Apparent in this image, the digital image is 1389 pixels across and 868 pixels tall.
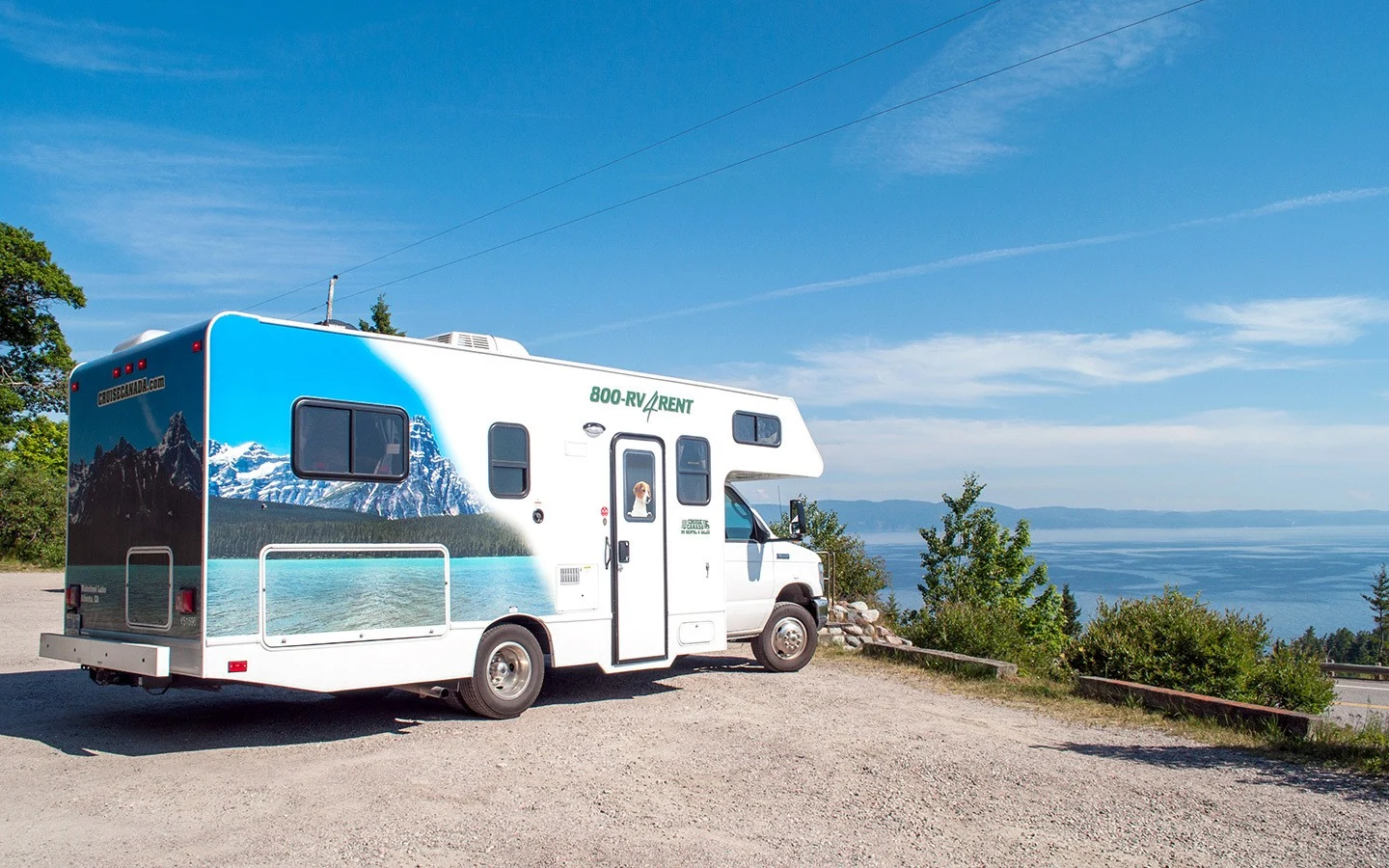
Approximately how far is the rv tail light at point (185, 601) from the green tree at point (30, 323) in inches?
1360

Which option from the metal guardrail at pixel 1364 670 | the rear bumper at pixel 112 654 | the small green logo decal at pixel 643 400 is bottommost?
the metal guardrail at pixel 1364 670

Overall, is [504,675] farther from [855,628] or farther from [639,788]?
[855,628]

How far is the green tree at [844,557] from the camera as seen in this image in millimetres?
20578

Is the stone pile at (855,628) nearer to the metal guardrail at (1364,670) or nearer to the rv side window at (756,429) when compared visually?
the rv side window at (756,429)

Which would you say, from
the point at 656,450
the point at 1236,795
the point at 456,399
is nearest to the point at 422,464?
the point at 456,399

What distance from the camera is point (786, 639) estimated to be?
40.1ft

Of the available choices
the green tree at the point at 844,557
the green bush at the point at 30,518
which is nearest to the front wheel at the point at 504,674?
the green tree at the point at 844,557

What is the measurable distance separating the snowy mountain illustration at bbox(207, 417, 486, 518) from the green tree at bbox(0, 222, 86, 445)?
34.4 metres

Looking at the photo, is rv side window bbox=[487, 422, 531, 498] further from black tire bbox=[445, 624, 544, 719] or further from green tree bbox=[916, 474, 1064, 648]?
green tree bbox=[916, 474, 1064, 648]

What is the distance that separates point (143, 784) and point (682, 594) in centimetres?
516

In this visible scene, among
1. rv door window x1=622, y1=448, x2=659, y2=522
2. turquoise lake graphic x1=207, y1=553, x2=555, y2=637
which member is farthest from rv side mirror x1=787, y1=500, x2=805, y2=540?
turquoise lake graphic x1=207, y1=553, x2=555, y2=637

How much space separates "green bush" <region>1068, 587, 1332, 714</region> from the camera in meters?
10.7

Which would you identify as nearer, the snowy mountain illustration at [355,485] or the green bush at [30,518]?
the snowy mountain illustration at [355,485]

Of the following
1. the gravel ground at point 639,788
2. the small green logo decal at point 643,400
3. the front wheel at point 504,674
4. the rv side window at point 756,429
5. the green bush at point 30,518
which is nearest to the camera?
the gravel ground at point 639,788
